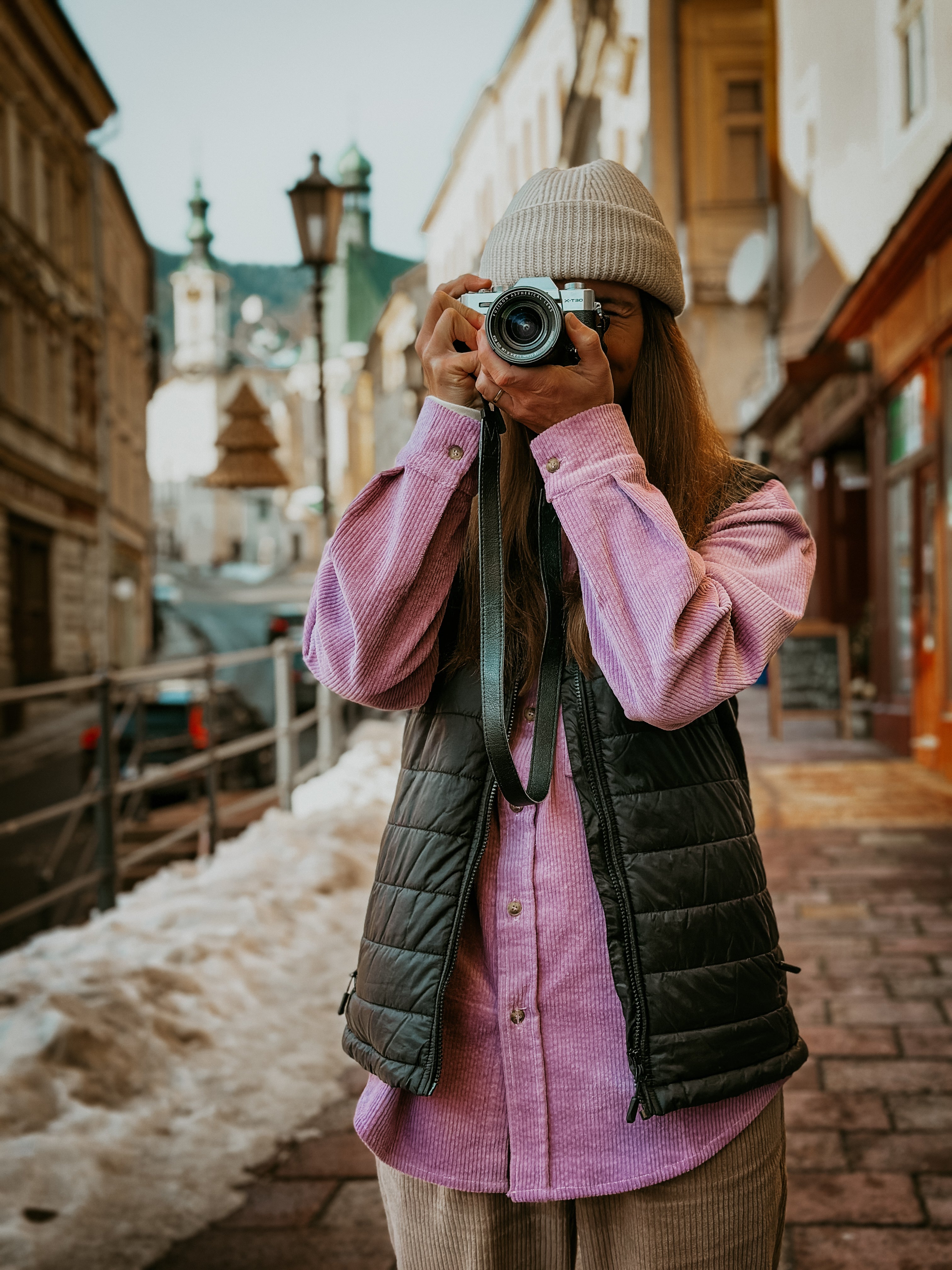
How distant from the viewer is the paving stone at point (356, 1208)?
8.99 ft

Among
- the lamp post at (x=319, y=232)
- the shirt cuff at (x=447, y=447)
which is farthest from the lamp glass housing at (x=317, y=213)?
the shirt cuff at (x=447, y=447)

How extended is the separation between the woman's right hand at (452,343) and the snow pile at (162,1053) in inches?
81.5

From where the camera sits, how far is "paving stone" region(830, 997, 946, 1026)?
3.87 metres

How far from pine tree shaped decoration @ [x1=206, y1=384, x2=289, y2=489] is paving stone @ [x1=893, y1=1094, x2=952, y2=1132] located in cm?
1095

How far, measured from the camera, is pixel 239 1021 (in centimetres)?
381

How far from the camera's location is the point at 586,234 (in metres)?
1.38

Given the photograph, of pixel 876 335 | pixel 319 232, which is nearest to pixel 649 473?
pixel 319 232

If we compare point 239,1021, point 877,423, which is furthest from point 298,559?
point 239,1021

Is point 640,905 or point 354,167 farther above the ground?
point 354,167

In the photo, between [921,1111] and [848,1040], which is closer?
[921,1111]

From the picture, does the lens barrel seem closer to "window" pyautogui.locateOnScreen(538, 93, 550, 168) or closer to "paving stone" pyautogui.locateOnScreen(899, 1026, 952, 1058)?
"paving stone" pyautogui.locateOnScreen(899, 1026, 952, 1058)

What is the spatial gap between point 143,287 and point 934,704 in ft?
114

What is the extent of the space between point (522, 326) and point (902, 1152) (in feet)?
8.22

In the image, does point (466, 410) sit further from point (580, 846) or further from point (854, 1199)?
point (854, 1199)
